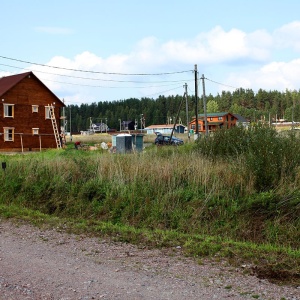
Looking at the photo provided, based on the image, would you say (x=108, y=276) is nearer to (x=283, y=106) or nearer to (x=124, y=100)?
(x=283, y=106)

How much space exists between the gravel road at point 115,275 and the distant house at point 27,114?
33.2 m

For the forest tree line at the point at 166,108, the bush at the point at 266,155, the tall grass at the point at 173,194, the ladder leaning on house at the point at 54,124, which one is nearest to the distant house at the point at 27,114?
the ladder leaning on house at the point at 54,124

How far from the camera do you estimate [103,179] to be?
11484 millimetres

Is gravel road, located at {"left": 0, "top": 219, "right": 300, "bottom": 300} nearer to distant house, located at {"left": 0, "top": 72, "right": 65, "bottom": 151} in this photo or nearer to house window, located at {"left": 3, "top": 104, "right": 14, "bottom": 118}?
distant house, located at {"left": 0, "top": 72, "right": 65, "bottom": 151}

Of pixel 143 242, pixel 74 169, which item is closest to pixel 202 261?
pixel 143 242

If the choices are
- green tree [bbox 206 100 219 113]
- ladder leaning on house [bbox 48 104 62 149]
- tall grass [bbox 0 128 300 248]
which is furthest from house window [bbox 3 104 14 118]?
green tree [bbox 206 100 219 113]

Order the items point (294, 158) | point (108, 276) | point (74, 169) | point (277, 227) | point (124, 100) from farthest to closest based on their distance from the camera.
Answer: point (124, 100), point (74, 169), point (294, 158), point (277, 227), point (108, 276)

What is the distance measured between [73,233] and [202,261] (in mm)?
3050

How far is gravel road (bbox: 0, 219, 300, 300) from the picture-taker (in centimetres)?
439

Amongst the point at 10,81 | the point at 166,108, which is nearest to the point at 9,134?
the point at 10,81

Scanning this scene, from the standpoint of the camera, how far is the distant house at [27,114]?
3900 centimetres

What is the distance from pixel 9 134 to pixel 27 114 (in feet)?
10.4

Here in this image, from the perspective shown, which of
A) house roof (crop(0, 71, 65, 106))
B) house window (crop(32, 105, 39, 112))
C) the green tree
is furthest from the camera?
the green tree

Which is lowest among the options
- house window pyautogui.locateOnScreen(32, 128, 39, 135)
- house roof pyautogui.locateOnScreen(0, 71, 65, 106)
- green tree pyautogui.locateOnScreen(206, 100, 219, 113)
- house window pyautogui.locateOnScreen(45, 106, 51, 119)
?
house window pyautogui.locateOnScreen(32, 128, 39, 135)
